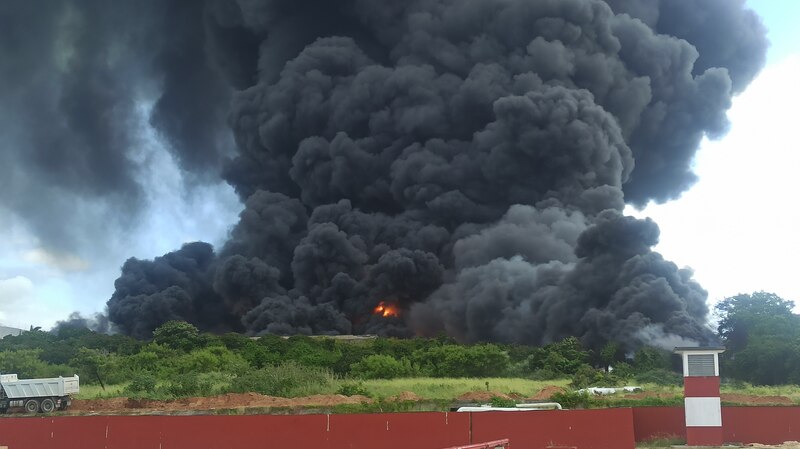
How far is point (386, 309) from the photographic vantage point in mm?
82000

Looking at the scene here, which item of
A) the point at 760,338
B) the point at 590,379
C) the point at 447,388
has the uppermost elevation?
the point at 760,338

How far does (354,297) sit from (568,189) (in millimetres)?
21005

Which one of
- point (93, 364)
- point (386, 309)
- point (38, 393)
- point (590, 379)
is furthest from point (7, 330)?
point (590, 379)

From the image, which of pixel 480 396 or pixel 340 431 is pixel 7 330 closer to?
pixel 480 396

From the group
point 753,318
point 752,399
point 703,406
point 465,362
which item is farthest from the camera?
point 753,318

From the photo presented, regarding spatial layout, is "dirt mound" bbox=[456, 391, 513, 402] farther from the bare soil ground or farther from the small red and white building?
the small red and white building

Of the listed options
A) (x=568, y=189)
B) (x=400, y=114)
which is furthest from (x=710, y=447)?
(x=400, y=114)

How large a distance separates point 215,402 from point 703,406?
19.2 metres

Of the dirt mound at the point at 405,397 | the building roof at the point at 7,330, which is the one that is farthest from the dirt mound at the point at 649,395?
the building roof at the point at 7,330

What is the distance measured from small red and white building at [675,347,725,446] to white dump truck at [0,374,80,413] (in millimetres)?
26047

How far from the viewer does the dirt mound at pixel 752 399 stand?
112 feet

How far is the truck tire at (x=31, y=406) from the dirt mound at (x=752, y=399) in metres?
28.0

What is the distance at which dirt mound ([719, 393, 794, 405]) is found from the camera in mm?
34281

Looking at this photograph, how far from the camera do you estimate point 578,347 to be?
179 ft
